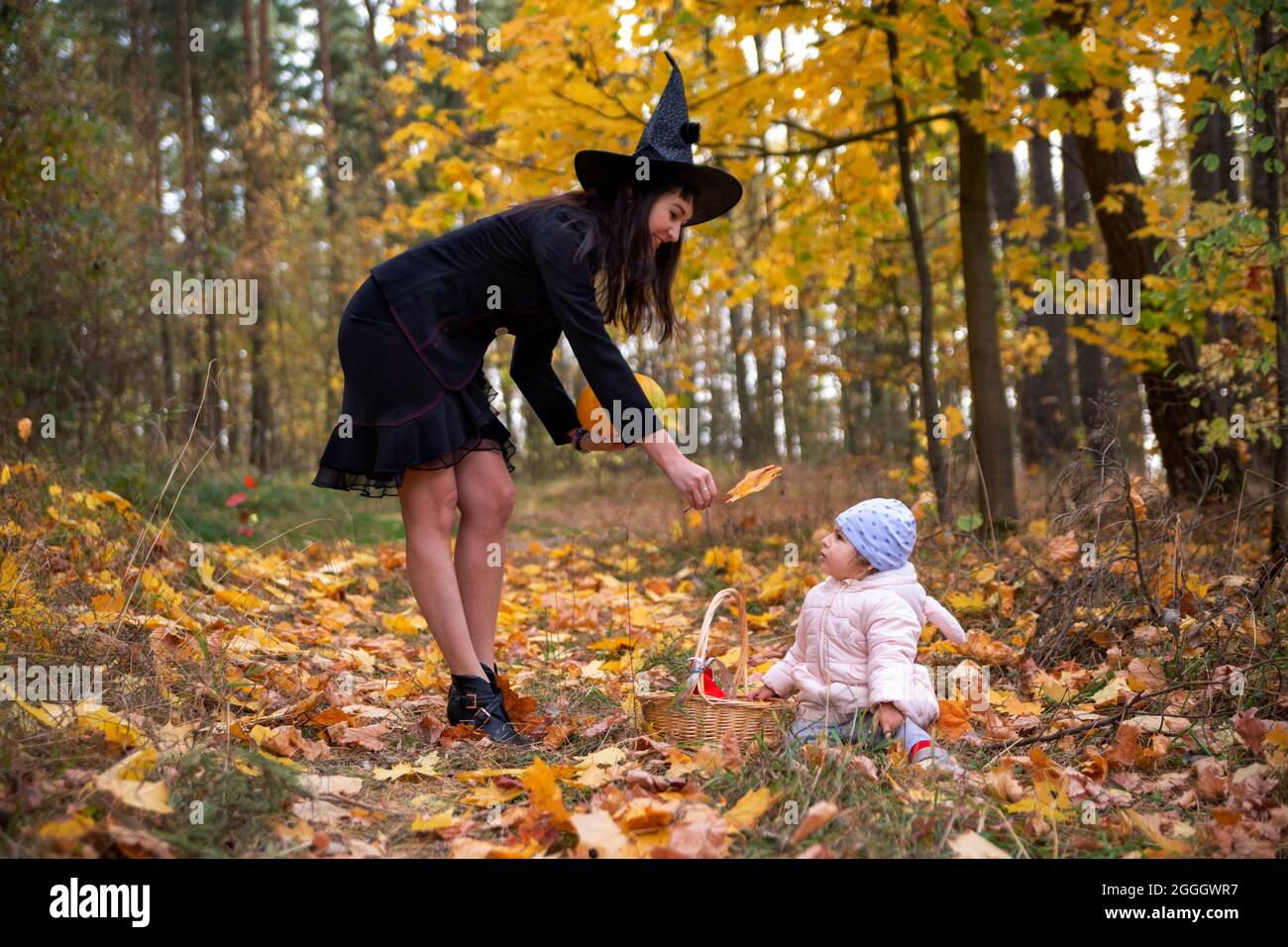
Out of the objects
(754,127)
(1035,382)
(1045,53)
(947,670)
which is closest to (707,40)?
(754,127)

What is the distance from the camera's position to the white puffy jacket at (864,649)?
9.57 ft

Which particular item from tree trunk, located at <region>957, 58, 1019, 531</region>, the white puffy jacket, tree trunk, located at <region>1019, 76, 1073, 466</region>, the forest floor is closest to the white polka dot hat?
the white puffy jacket

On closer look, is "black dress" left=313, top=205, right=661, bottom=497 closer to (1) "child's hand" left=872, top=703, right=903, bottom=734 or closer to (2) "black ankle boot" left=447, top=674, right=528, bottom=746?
(2) "black ankle boot" left=447, top=674, right=528, bottom=746

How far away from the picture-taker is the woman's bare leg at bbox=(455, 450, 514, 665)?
329cm

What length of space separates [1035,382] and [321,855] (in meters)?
12.7

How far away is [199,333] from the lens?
1517cm

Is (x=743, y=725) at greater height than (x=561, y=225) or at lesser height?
lesser

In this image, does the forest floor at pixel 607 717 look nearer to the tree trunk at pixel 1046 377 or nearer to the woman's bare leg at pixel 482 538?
the woman's bare leg at pixel 482 538

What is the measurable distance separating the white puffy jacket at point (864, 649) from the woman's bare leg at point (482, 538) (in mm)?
925

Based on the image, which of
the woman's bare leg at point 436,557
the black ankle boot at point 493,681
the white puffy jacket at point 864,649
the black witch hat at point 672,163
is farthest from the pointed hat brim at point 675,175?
the black ankle boot at point 493,681

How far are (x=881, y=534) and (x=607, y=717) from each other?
3.53ft

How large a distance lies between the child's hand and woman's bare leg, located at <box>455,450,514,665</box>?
124cm
